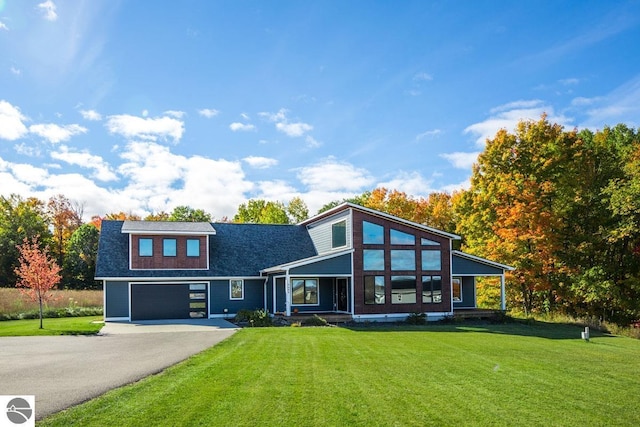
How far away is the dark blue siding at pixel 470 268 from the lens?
98.4 feet

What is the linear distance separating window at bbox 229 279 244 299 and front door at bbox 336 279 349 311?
5454mm

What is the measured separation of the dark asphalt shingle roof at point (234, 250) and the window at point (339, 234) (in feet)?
10.9

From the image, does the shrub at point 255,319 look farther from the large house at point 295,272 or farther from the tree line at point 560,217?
the tree line at point 560,217

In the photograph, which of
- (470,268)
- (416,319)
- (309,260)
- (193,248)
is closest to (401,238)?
(416,319)

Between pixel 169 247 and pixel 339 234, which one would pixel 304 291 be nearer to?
pixel 339 234

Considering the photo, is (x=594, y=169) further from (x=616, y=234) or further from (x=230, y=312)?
(x=230, y=312)

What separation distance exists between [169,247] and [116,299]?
12.7 feet

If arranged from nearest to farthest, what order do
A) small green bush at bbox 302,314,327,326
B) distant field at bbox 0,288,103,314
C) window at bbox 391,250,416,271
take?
small green bush at bbox 302,314,327,326 < window at bbox 391,250,416,271 < distant field at bbox 0,288,103,314

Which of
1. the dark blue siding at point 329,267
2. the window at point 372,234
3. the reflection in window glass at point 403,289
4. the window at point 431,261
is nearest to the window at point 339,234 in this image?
the window at point 372,234

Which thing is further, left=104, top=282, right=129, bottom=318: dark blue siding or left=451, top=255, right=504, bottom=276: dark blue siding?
left=451, top=255, right=504, bottom=276: dark blue siding

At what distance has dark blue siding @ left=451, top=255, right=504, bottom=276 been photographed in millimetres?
29984

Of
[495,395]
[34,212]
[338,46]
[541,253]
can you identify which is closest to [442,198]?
[541,253]

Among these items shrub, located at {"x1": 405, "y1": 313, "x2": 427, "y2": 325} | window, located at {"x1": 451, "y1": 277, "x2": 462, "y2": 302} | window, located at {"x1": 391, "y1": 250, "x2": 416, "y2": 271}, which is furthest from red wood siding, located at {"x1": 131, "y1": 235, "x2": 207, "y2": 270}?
window, located at {"x1": 451, "y1": 277, "x2": 462, "y2": 302}

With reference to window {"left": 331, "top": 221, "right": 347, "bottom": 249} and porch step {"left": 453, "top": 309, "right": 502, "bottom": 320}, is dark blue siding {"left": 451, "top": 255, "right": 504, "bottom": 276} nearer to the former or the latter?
porch step {"left": 453, "top": 309, "right": 502, "bottom": 320}
